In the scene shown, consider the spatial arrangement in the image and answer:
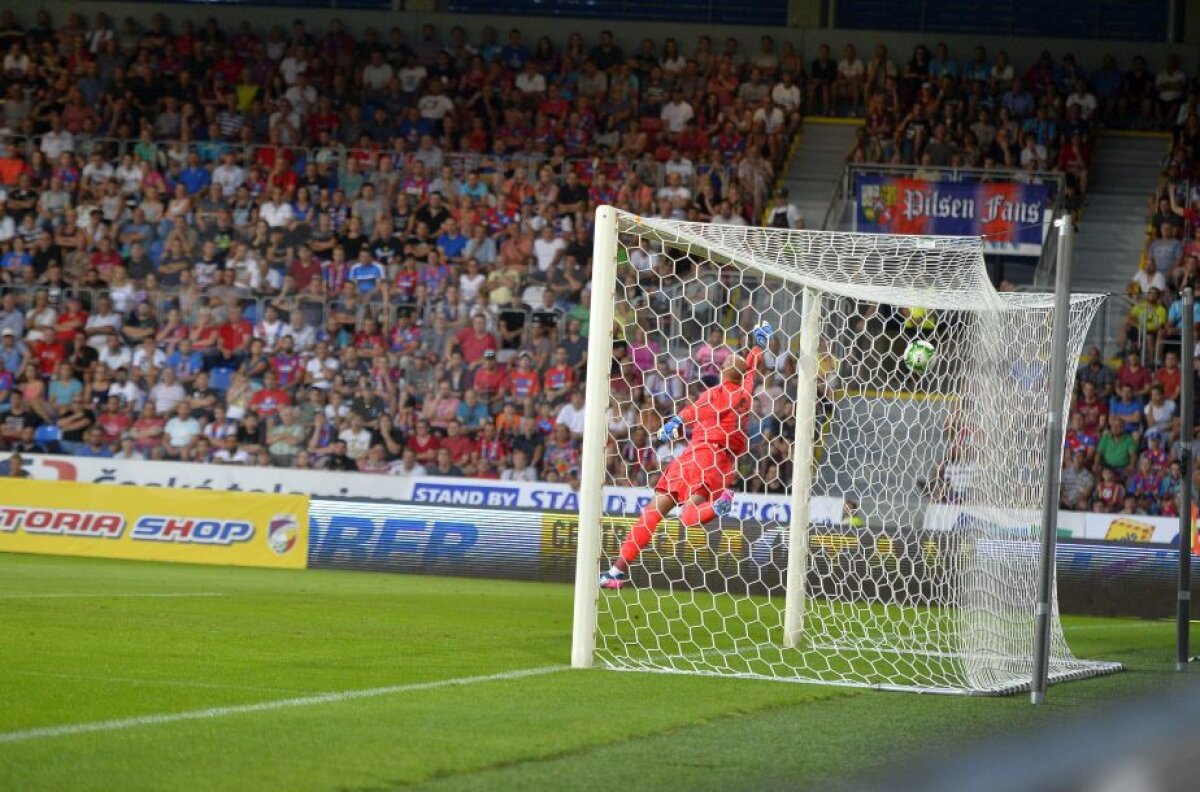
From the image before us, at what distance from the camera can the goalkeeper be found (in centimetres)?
1052

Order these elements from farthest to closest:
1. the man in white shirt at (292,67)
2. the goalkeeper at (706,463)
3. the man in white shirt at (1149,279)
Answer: the man in white shirt at (292,67) < the man in white shirt at (1149,279) < the goalkeeper at (706,463)

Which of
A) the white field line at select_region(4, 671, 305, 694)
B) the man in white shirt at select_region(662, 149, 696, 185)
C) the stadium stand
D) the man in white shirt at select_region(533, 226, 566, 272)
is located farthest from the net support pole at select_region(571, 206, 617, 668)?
the man in white shirt at select_region(662, 149, 696, 185)

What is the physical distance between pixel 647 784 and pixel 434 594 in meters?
9.51

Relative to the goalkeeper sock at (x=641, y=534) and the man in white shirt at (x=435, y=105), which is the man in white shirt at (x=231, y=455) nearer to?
the man in white shirt at (x=435, y=105)

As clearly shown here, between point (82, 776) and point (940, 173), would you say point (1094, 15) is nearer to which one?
point (940, 173)

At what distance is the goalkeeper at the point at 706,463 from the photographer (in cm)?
1052

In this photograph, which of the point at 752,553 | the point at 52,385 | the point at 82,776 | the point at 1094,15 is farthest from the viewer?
the point at 1094,15

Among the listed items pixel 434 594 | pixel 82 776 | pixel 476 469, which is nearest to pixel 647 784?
pixel 82 776

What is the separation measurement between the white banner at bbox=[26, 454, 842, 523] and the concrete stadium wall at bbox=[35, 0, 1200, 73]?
10.5 m

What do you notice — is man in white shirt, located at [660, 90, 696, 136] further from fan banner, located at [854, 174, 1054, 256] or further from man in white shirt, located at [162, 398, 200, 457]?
man in white shirt, located at [162, 398, 200, 457]

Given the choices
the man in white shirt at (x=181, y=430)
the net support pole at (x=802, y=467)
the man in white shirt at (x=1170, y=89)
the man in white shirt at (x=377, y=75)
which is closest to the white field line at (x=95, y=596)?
the net support pole at (x=802, y=467)

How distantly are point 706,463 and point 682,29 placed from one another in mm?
17034

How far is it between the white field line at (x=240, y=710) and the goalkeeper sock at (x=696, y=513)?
2732mm

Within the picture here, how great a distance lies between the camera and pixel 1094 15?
85.7 feet
